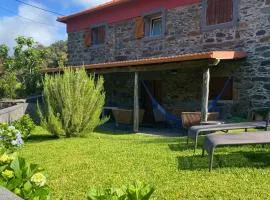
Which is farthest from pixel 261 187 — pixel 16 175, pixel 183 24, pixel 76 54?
pixel 76 54

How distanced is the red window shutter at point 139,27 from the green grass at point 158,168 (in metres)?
6.02

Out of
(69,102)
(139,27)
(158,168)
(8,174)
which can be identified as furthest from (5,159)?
(139,27)

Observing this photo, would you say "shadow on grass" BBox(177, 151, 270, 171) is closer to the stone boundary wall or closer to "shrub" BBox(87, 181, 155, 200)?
"shrub" BBox(87, 181, 155, 200)

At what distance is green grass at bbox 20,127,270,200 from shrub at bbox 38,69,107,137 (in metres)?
1.12

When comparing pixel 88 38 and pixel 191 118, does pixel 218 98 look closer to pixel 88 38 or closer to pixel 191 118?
pixel 191 118

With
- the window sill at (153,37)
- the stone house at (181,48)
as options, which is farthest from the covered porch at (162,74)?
Result: the window sill at (153,37)

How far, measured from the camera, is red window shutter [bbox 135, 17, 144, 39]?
540 inches

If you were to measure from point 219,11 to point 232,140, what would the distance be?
6786 millimetres

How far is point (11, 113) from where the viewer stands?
11211mm

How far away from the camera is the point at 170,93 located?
13.3 metres

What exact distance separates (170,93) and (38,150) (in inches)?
249

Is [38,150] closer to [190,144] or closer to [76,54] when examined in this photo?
[190,144]

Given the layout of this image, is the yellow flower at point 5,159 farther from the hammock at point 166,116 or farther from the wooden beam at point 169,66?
the hammock at point 166,116

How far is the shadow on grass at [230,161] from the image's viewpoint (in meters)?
5.87
